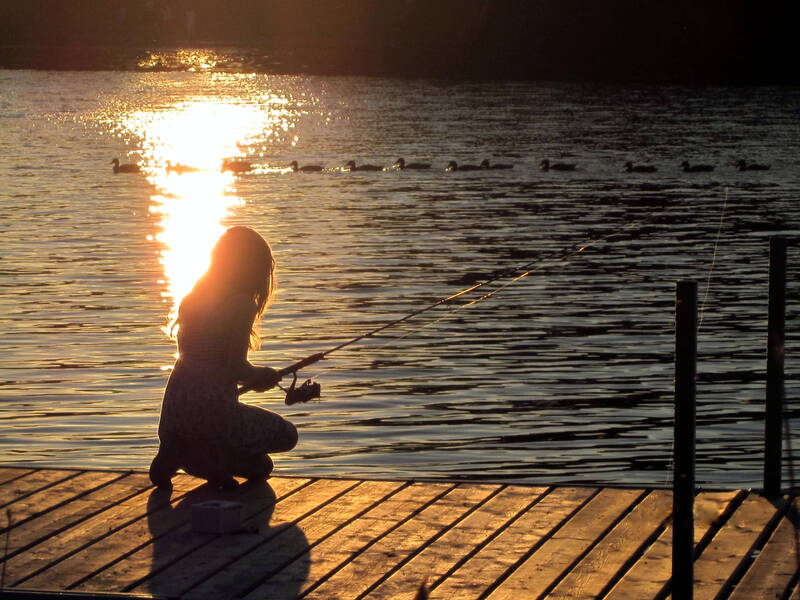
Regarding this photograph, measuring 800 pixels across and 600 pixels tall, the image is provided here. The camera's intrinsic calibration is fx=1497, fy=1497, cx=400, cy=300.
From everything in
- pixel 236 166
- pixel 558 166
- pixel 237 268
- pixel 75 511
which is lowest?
pixel 75 511

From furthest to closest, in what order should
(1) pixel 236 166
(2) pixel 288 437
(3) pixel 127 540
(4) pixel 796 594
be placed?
(1) pixel 236 166 → (2) pixel 288 437 → (3) pixel 127 540 → (4) pixel 796 594

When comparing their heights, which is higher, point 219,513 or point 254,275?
point 254,275

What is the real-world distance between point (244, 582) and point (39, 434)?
22.0 feet

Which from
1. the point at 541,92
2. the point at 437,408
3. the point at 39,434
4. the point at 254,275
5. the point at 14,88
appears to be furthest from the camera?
the point at 14,88

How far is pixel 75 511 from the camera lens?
780 centimetres

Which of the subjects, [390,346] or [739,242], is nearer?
[390,346]

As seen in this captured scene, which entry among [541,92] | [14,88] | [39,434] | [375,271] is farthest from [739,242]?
[14,88]

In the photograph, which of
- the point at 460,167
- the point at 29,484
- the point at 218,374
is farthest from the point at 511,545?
the point at 460,167

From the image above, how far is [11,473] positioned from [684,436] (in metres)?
4.25

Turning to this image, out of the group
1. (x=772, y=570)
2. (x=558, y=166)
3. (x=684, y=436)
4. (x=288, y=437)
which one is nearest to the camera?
(x=684, y=436)

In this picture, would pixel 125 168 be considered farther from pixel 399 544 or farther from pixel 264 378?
pixel 399 544

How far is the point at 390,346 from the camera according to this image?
17.3 m

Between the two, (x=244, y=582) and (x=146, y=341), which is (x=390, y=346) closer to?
(x=146, y=341)

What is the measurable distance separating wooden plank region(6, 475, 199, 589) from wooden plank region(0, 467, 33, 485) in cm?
85
